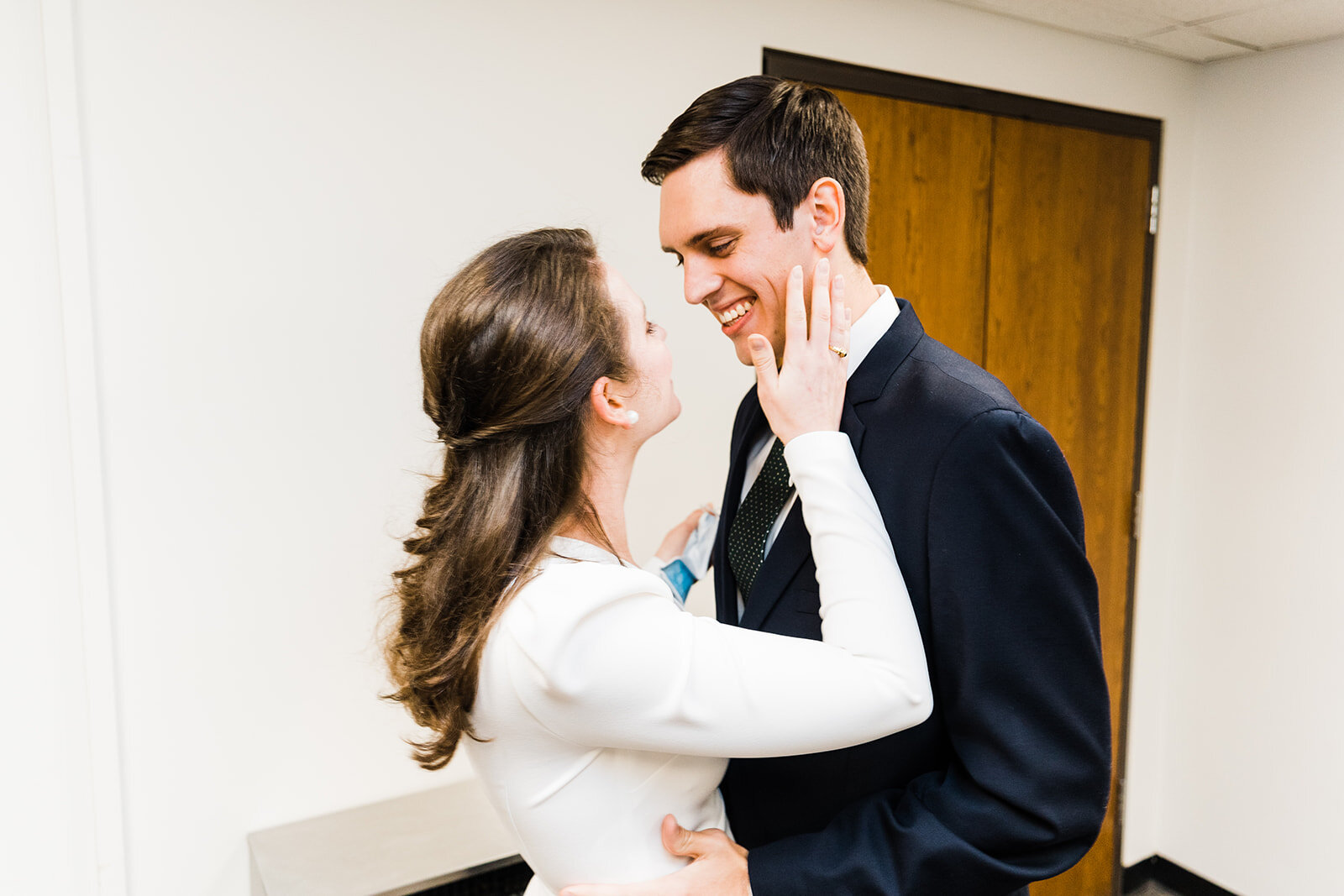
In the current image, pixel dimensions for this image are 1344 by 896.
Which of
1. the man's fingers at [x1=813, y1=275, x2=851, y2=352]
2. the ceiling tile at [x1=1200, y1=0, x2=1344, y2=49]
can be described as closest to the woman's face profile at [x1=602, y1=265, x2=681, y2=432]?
the man's fingers at [x1=813, y1=275, x2=851, y2=352]

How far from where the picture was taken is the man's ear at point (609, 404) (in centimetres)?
107

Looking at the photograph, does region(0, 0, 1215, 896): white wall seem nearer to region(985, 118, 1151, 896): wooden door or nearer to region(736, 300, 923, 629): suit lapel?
region(736, 300, 923, 629): suit lapel

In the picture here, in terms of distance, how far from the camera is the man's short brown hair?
1246 mm

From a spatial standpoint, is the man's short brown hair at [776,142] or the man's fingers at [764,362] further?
the man's short brown hair at [776,142]

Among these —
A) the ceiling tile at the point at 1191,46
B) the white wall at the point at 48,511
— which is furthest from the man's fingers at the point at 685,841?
the ceiling tile at the point at 1191,46

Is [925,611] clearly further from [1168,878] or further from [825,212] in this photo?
[1168,878]

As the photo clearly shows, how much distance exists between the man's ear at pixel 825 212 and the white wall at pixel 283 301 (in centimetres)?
81

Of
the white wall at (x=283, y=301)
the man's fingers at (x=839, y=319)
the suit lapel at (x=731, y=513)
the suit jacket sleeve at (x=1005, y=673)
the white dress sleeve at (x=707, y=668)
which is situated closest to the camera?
the white dress sleeve at (x=707, y=668)

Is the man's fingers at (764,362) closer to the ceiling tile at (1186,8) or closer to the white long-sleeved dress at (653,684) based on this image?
the white long-sleeved dress at (653,684)

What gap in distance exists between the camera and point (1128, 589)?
3.01 metres

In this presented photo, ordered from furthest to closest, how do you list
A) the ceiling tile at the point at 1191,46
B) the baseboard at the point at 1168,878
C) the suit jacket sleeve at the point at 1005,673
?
the baseboard at the point at 1168,878
the ceiling tile at the point at 1191,46
the suit jacket sleeve at the point at 1005,673

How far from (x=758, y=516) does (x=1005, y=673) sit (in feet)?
1.33

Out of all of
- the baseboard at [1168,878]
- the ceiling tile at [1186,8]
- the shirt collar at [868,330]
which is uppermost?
the ceiling tile at [1186,8]

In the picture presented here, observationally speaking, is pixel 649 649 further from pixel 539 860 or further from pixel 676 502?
pixel 676 502
